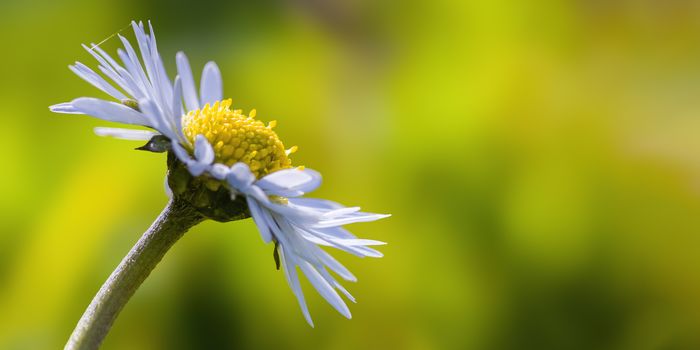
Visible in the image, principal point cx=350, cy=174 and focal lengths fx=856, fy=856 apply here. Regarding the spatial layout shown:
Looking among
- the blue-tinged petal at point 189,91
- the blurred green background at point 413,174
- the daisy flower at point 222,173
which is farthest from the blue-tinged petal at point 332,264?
the blurred green background at point 413,174

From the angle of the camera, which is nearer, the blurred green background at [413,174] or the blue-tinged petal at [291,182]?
the blue-tinged petal at [291,182]

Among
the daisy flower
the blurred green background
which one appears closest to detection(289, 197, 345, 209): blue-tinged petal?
the daisy flower

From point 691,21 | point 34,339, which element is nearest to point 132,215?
point 34,339

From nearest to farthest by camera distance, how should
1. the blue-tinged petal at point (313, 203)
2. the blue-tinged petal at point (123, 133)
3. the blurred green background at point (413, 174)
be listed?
the blue-tinged petal at point (123, 133) → the blue-tinged petal at point (313, 203) → the blurred green background at point (413, 174)

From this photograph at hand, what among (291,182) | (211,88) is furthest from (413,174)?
(291,182)

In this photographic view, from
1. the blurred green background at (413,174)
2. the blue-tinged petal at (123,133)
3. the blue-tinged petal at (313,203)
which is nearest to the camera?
the blue-tinged petal at (123,133)

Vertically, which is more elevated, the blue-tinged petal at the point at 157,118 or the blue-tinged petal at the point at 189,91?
the blue-tinged petal at the point at 189,91

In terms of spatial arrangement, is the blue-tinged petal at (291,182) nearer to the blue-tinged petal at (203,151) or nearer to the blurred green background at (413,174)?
the blue-tinged petal at (203,151)
